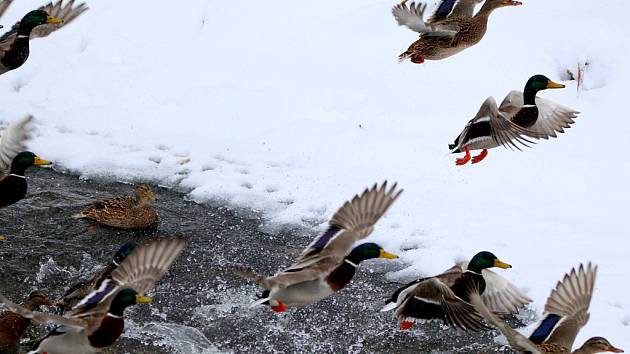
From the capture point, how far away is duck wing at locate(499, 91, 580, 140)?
7016 millimetres

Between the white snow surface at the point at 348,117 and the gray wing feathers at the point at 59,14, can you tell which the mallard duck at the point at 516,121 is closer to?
the white snow surface at the point at 348,117

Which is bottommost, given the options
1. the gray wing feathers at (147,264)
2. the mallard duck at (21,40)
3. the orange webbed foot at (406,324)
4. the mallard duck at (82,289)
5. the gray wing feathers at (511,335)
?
the mallard duck at (82,289)

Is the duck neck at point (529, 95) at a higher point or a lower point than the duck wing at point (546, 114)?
higher

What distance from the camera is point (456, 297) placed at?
5.51 m

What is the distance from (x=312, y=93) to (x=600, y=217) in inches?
122

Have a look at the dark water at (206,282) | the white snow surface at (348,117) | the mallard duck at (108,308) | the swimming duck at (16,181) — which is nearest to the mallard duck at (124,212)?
the dark water at (206,282)

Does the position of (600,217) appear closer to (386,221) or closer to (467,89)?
(386,221)

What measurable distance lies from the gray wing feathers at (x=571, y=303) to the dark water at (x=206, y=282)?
51 centimetres

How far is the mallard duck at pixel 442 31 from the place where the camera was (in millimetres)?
7719

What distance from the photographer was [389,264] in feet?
22.8

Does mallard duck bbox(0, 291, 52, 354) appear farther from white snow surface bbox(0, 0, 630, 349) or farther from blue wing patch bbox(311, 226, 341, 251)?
white snow surface bbox(0, 0, 630, 349)

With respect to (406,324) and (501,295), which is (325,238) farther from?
(501,295)

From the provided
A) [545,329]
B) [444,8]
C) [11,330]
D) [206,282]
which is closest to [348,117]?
[444,8]

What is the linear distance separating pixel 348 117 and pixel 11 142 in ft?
9.99
